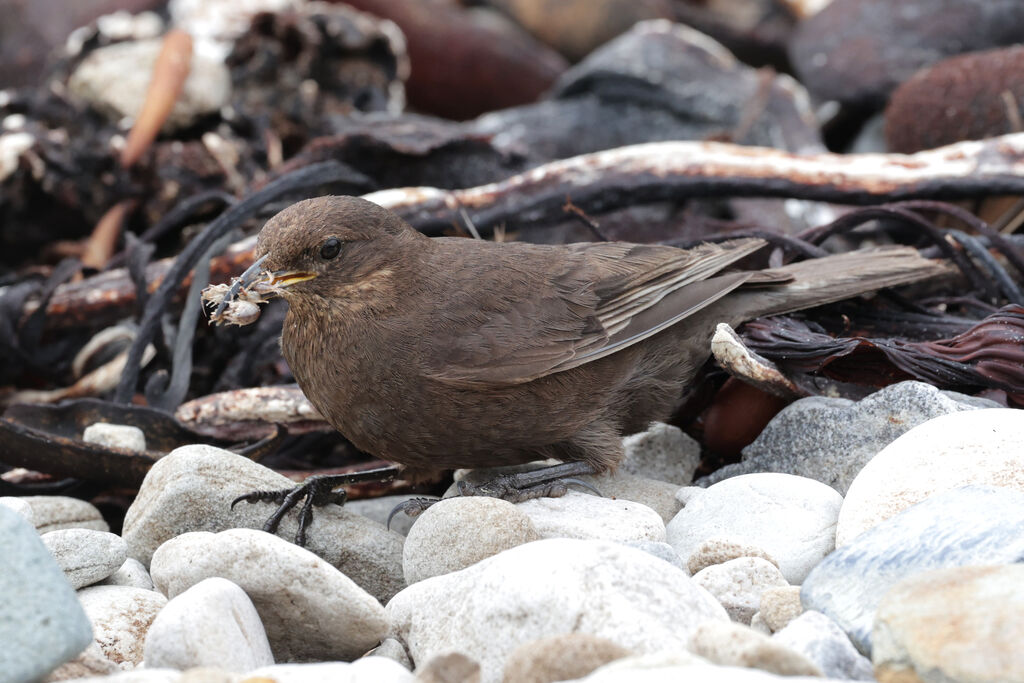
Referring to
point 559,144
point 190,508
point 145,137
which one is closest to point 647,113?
point 559,144

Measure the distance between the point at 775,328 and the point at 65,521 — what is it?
7.75 feet

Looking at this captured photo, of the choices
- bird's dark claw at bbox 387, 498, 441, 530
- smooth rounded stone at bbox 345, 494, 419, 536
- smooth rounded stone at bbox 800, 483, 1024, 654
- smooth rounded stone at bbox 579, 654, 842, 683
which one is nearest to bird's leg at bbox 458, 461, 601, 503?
bird's dark claw at bbox 387, 498, 441, 530

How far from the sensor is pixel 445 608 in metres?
2.35

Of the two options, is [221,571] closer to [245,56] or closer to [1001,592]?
[1001,592]

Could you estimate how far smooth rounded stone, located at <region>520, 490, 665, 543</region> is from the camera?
278 centimetres

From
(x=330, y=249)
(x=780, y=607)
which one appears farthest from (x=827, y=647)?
(x=330, y=249)

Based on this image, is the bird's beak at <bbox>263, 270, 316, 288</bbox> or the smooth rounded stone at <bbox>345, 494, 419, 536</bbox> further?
the smooth rounded stone at <bbox>345, 494, 419, 536</bbox>

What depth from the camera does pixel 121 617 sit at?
250 centimetres

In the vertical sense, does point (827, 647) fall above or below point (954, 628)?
below

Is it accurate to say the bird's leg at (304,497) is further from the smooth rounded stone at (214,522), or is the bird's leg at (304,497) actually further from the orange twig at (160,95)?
the orange twig at (160,95)

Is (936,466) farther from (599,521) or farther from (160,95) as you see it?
(160,95)

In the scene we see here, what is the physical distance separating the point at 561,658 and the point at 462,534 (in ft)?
2.50

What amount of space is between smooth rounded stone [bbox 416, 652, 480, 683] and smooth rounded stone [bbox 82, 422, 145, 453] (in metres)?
1.91

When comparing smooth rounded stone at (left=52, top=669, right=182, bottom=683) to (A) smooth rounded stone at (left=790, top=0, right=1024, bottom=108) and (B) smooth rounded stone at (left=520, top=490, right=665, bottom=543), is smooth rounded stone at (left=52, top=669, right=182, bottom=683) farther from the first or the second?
(A) smooth rounded stone at (left=790, top=0, right=1024, bottom=108)
